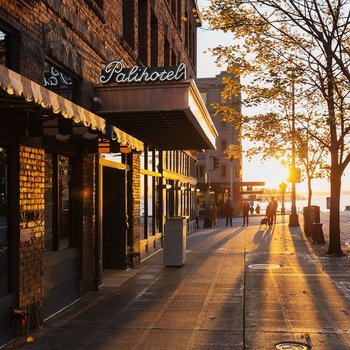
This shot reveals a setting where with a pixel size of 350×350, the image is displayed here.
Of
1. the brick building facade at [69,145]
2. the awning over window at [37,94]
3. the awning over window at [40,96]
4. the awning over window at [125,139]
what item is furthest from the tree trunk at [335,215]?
the awning over window at [37,94]

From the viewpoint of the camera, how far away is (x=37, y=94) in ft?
16.8

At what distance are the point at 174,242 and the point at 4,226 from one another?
276 inches

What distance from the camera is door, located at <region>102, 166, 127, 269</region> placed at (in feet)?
42.4

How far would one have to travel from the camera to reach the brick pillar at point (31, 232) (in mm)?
7066

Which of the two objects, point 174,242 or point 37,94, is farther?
point 174,242

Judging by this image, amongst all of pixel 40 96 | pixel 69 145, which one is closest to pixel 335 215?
pixel 69 145

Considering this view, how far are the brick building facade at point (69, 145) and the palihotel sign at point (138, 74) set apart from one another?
0.14m

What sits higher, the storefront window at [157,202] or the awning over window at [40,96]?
the awning over window at [40,96]

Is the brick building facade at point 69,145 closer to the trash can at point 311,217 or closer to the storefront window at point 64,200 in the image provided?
the storefront window at point 64,200

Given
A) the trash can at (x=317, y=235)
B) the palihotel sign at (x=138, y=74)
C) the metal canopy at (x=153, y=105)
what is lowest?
the trash can at (x=317, y=235)

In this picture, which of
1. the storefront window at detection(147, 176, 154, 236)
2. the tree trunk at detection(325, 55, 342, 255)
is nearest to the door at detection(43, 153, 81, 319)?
the storefront window at detection(147, 176, 154, 236)

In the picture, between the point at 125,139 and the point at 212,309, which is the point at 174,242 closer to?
the point at 212,309

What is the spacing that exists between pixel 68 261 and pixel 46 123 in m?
2.75

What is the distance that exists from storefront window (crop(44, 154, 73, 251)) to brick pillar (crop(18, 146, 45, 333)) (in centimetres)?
71
